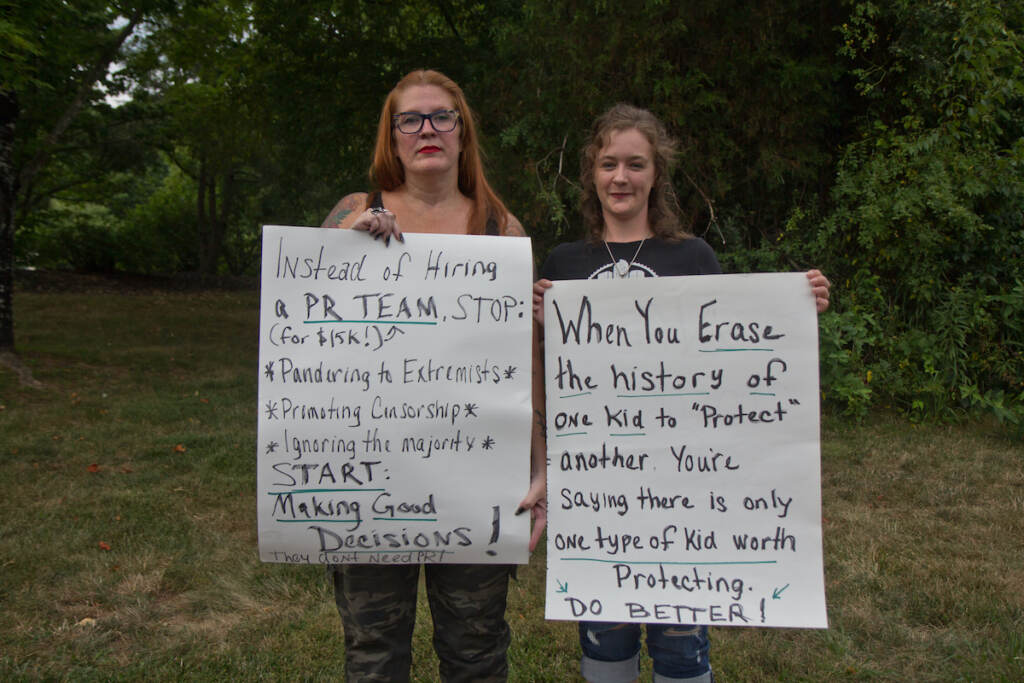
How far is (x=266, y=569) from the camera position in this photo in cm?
364

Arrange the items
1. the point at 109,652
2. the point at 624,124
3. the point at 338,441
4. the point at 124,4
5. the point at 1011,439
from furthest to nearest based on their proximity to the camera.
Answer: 1. the point at 124,4
2. the point at 1011,439
3. the point at 109,652
4. the point at 624,124
5. the point at 338,441

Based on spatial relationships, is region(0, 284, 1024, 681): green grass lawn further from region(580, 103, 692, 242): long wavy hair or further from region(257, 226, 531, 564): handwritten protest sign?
region(580, 103, 692, 242): long wavy hair

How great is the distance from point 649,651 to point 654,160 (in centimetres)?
134

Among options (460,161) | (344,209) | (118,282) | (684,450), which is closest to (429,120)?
(460,161)

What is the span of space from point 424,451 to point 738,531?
822 millimetres

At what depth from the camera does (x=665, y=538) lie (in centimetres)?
189

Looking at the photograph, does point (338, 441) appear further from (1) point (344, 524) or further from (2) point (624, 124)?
(2) point (624, 124)

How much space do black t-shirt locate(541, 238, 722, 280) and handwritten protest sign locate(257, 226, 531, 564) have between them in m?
0.27

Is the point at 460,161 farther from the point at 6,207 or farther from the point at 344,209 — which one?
the point at 6,207

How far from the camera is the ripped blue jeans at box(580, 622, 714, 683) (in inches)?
77.0

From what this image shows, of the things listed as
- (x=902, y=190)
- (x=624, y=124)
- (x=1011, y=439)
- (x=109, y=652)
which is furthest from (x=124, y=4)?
(x=1011, y=439)

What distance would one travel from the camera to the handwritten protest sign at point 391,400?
5.99 feet

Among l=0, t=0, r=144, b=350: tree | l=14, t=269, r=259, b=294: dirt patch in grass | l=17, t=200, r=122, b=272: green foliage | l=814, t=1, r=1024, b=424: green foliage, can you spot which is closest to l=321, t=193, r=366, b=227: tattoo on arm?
l=0, t=0, r=144, b=350: tree

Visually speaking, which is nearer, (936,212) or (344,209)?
(344,209)
